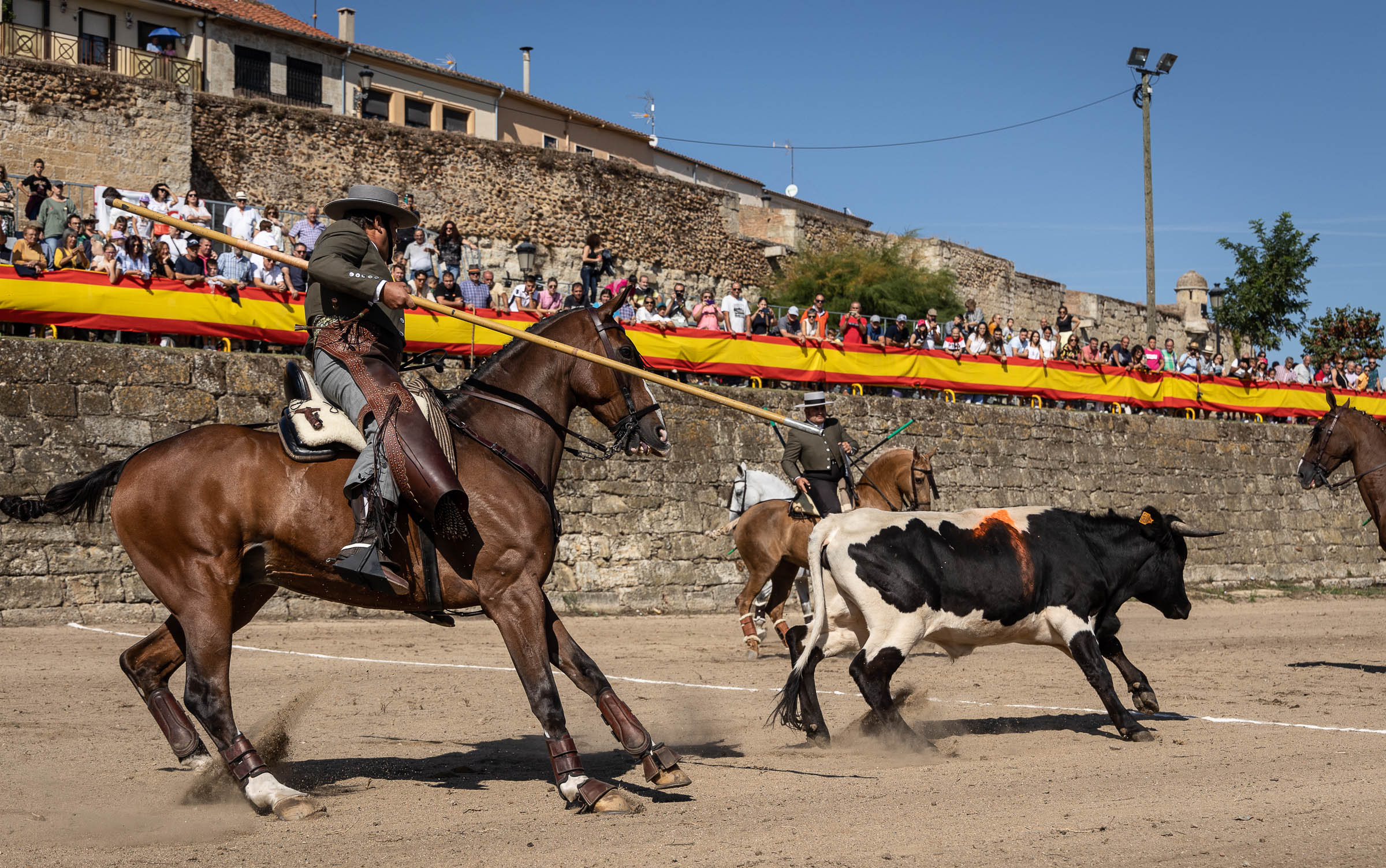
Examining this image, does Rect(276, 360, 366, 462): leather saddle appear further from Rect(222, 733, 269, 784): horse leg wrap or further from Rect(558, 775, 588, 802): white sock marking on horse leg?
Rect(558, 775, 588, 802): white sock marking on horse leg

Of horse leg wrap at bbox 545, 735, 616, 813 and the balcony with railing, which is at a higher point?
the balcony with railing

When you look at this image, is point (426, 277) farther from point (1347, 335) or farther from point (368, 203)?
point (1347, 335)

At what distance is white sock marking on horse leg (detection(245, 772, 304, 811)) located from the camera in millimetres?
5469

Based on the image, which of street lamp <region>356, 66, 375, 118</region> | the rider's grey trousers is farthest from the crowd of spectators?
street lamp <region>356, 66, 375, 118</region>

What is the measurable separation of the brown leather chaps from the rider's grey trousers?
29 mm

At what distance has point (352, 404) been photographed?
233 inches

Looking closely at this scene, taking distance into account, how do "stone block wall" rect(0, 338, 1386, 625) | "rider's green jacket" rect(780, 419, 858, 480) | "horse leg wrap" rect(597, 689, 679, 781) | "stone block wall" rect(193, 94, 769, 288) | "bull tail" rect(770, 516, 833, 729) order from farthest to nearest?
"stone block wall" rect(193, 94, 769, 288), "stone block wall" rect(0, 338, 1386, 625), "rider's green jacket" rect(780, 419, 858, 480), "bull tail" rect(770, 516, 833, 729), "horse leg wrap" rect(597, 689, 679, 781)

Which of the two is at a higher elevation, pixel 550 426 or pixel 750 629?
pixel 550 426

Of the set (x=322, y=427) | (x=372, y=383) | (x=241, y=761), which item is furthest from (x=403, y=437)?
(x=241, y=761)

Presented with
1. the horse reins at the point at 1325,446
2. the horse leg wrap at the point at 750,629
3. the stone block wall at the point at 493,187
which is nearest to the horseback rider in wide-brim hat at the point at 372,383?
the horse leg wrap at the point at 750,629

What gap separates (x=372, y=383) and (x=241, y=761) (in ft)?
6.06

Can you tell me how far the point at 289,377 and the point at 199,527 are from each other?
33.5 inches

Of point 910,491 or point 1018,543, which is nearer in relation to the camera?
point 1018,543

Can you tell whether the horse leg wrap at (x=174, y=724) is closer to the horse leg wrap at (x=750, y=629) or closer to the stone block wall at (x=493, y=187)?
the horse leg wrap at (x=750, y=629)
